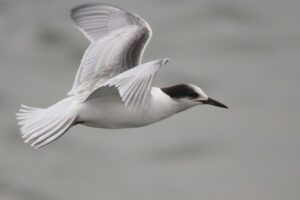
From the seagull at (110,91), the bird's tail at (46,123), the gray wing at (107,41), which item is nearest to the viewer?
the seagull at (110,91)

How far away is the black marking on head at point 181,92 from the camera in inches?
253

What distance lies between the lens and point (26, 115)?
6105 millimetres

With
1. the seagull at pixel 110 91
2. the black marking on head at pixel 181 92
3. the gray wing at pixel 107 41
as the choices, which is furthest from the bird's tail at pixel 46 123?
the black marking on head at pixel 181 92

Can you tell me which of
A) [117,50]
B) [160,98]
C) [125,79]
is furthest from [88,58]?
[125,79]

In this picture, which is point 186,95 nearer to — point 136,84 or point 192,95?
point 192,95

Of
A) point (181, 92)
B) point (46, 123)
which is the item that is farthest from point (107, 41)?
point (46, 123)

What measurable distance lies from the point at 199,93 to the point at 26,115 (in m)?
1.05

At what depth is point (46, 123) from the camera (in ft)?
19.4

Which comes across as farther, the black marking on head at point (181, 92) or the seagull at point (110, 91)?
the black marking on head at point (181, 92)

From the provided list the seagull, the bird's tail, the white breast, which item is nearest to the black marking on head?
the seagull

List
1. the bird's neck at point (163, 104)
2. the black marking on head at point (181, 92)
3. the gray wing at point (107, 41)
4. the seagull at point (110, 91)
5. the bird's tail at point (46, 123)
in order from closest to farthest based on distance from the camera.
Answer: the seagull at point (110, 91) → the bird's tail at point (46, 123) → the bird's neck at point (163, 104) → the black marking on head at point (181, 92) → the gray wing at point (107, 41)

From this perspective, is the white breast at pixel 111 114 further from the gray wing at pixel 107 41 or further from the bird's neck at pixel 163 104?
the gray wing at pixel 107 41

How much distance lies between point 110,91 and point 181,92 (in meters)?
0.54

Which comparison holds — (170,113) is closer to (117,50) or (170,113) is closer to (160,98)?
(160,98)
